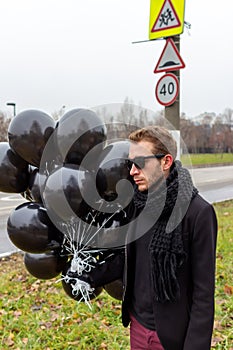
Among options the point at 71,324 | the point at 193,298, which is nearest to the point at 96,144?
the point at 193,298

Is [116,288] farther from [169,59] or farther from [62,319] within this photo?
[169,59]

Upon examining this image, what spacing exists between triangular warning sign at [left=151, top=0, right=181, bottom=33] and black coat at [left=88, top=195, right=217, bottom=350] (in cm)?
285

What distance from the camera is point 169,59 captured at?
4.09m

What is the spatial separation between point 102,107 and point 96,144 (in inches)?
8.2

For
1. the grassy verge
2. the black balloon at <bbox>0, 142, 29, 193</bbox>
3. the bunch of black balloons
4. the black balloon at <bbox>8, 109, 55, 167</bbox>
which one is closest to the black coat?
the bunch of black balloons

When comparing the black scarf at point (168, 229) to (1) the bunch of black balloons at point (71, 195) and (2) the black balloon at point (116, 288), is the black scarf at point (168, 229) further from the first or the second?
(2) the black balloon at point (116, 288)

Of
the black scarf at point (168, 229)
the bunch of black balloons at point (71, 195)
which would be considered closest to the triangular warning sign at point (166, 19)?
the bunch of black balloons at point (71, 195)

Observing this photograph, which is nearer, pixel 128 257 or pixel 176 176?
pixel 176 176

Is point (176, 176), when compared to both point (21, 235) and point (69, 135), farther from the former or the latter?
point (21, 235)

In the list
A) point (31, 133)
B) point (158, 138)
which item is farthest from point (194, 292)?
point (31, 133)

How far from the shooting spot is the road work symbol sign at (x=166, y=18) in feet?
13.1

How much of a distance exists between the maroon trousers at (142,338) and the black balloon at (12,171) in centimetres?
99

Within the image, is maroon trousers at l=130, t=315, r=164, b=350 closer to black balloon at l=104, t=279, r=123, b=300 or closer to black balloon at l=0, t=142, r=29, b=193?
black balloon at l=104, t=279, r=123, b=300

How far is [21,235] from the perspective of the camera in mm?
2133
